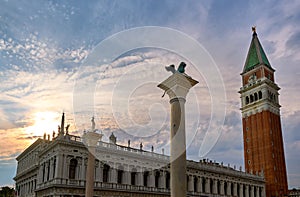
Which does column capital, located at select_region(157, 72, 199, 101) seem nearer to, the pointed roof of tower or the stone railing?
the stone railing

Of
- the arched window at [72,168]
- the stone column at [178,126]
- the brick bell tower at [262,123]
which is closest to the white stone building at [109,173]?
the arched window at [72,168]

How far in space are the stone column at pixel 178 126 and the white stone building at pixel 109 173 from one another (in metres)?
22.8

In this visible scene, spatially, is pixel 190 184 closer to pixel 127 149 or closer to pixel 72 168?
pixel 127 149

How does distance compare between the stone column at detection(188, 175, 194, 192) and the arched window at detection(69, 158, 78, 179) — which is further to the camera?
the stone column at detection(188, 175, 194, 192)

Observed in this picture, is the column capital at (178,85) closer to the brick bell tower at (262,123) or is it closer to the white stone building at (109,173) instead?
the white stone building at (109,173)

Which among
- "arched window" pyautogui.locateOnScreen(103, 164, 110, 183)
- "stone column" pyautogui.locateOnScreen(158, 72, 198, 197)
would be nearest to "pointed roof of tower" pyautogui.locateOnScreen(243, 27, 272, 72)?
"arched window" pyautogui.locateOnScreen(103, 164, 110, 183)

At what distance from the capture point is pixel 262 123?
65500mm

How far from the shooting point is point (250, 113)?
228 ft

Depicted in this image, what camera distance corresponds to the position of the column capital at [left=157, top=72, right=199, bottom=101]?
47.7 feet

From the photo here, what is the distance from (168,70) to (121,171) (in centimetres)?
2697

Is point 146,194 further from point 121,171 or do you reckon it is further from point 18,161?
point 18,161

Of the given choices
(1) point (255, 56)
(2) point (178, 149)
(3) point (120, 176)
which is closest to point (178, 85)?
(2) point (178, 149)

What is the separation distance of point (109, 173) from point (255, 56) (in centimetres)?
4897

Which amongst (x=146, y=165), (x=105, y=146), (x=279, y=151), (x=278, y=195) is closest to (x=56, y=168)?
(x=105, y=146)
